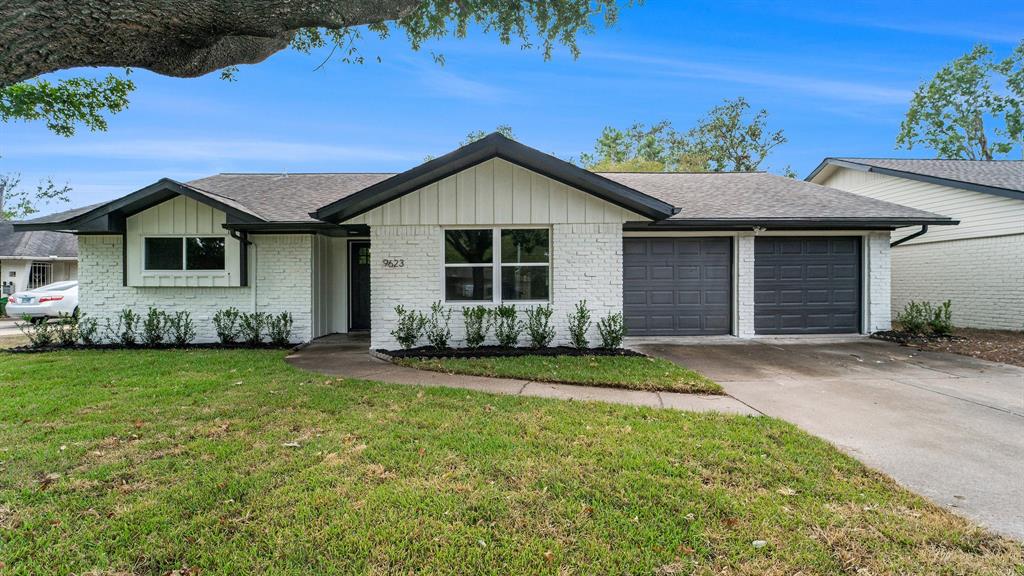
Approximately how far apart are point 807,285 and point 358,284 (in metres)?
10.5

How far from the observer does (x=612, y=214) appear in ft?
26.8

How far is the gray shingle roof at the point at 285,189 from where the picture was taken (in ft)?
31.9

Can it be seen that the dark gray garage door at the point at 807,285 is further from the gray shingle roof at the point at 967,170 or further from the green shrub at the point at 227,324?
the green shrub at the point at 227,324

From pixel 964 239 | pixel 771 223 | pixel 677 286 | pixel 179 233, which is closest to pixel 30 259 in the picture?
pixel 179 233

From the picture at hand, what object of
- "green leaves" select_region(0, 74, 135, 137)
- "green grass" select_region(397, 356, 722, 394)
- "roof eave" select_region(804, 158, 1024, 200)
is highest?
"green leaves" select_region(0, 74, 135, 137)

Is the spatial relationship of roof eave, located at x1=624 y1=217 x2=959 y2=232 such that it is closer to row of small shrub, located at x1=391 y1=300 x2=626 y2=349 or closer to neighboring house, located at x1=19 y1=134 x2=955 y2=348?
neighboring house, located at x1=19 y1=134 x2=955 y2=348

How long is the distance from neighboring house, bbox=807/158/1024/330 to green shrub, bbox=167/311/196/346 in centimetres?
1577

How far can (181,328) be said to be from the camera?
935cm

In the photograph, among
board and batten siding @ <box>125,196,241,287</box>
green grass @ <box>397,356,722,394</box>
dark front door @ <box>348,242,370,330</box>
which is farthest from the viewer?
dark front door @ <box>348,242,370,330</box>

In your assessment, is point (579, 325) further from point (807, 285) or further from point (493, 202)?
point (807, 285)

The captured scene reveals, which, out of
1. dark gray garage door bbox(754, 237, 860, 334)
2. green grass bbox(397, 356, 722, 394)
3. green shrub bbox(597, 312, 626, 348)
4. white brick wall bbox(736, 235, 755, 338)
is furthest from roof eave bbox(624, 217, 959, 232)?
green grass bbox(397, 356, 722, 394)

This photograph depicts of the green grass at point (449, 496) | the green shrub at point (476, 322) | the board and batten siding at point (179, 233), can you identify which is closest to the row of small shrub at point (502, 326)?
the green shrub at point (476, 322)

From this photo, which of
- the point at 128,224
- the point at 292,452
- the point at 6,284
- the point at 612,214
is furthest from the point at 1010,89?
the point at 6,284

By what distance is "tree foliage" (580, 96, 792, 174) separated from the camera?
28.6 meters
